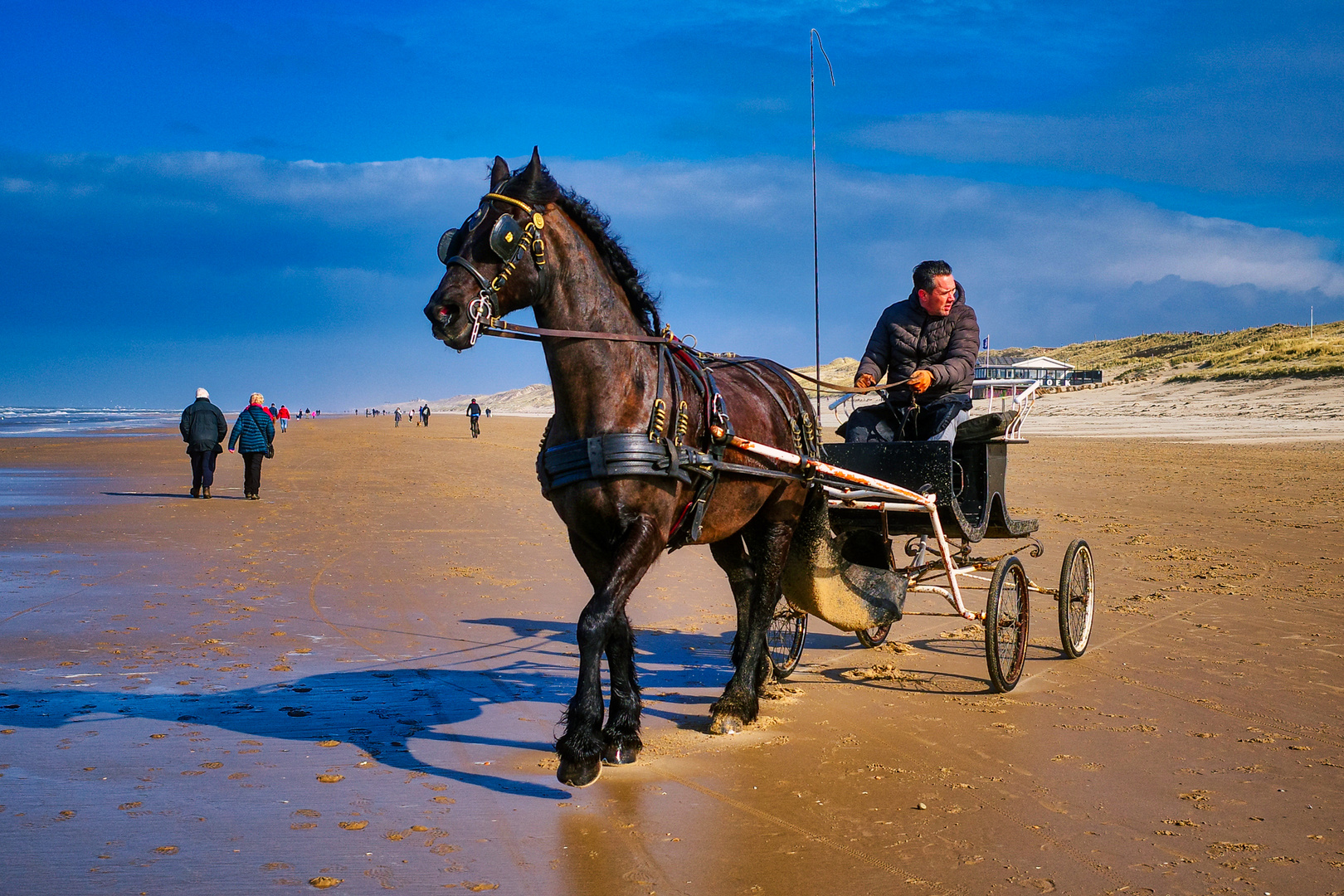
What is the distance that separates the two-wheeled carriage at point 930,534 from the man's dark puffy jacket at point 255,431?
45.4ft

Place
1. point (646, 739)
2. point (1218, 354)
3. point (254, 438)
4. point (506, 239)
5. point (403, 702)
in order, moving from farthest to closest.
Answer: point (1218, 354), point (254, 438), point (403, 702), point (646, 739), point (506, 239)

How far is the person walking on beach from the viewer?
18.8 m

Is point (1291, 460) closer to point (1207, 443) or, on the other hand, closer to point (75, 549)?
point (1207, 443)

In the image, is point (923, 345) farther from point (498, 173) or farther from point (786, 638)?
point (498, 173)

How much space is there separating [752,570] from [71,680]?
4.50 metres

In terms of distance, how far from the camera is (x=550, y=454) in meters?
5.05

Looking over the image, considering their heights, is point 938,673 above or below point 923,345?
below

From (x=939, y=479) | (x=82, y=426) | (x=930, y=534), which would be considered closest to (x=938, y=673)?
(x=930, y=534)

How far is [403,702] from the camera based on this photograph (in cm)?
641

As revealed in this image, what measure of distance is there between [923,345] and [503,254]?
360 centimetres

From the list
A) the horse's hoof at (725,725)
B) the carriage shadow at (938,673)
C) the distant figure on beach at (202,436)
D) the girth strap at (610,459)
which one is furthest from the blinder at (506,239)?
the distant figure on beach at (202,436)

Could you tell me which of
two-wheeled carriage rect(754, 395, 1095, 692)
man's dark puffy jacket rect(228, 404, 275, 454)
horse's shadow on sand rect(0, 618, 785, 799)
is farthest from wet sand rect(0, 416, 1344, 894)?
man's dark puffy jacket rect(228, 404, 275, 454)

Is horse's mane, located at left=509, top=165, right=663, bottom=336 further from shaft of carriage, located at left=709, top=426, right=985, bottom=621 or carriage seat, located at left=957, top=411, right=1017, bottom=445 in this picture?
carriage seat, located at left=957, top=411, right=1017, bottom=445

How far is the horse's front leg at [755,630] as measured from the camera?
5.94m
